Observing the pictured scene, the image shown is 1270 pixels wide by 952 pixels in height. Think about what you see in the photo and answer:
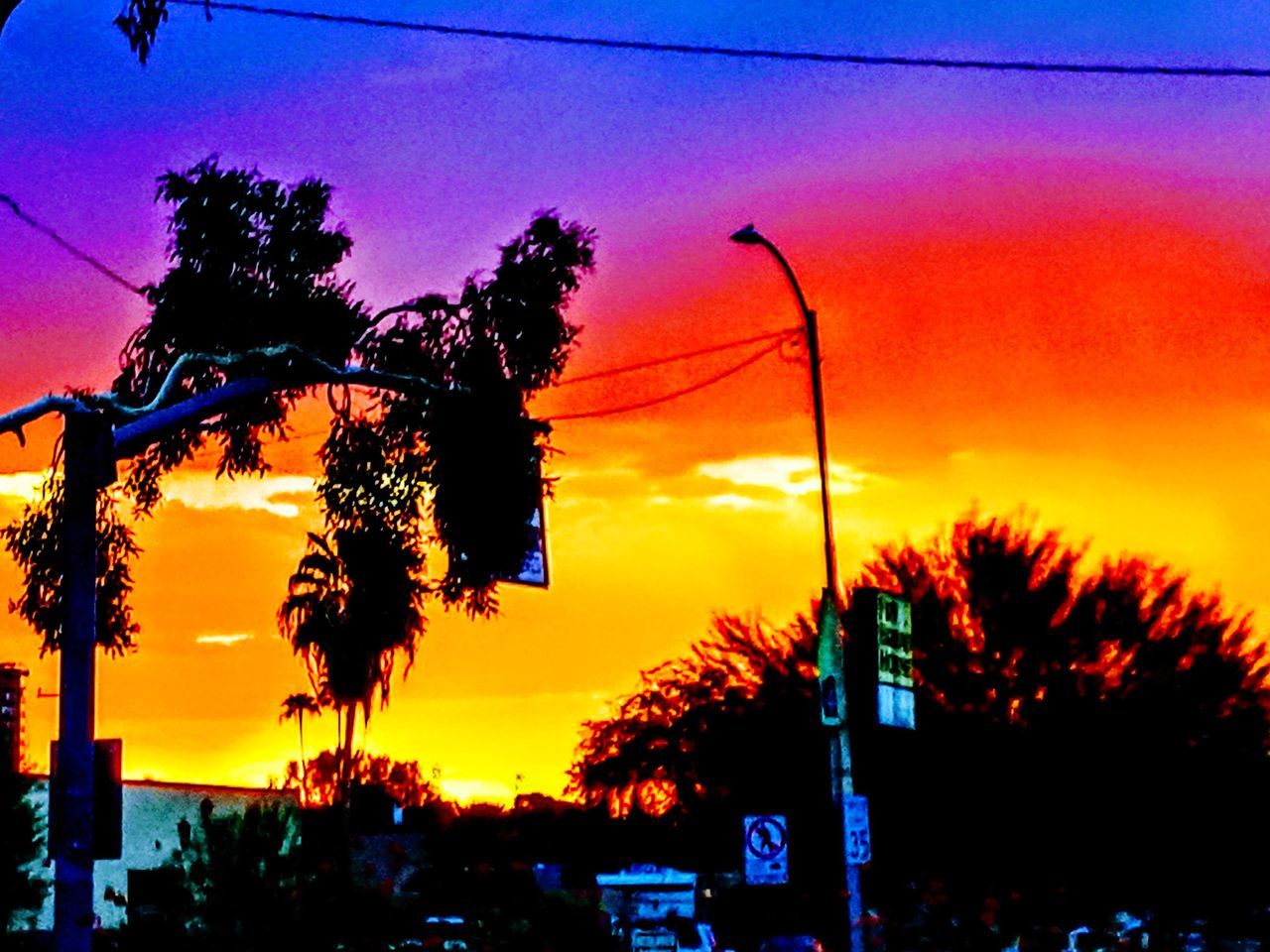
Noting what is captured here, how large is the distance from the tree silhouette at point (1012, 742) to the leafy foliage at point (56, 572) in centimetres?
2498

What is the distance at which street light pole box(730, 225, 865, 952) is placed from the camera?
26.4 metres

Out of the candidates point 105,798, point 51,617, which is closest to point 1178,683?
point 51,617

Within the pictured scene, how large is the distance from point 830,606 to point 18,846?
74.9 ft

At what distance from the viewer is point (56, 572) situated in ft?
91.1

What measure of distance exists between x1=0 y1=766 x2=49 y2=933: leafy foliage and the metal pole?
2587 centimetres

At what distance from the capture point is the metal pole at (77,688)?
14.3 meters

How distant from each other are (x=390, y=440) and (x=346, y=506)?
1.50 m

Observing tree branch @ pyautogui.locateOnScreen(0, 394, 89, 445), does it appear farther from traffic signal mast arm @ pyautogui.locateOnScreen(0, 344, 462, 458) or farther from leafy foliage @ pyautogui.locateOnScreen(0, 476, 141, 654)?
leafy foliage @ pyautogui.locateOnScreen(0, 476, 141, 654)

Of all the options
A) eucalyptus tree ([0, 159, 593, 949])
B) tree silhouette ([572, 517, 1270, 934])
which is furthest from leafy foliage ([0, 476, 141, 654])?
tree silhouette ([572, 517, 1270, 934])

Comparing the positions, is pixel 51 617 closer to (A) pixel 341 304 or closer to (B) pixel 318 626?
(A) pixel 341 304

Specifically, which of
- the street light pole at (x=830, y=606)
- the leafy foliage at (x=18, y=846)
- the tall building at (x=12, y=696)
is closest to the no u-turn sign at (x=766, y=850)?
the street light pole at (x=830, y=606)

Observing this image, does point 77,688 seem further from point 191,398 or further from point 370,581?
point 370,581

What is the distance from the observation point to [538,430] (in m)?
27.6

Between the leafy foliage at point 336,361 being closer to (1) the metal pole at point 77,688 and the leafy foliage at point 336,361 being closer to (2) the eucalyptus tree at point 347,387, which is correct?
(2) the eucalyptus tree at point 347,387
